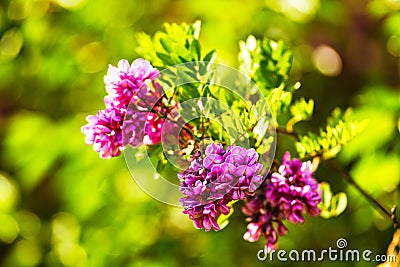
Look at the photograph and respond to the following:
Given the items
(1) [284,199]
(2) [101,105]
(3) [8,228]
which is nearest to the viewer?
(1) [284,199]

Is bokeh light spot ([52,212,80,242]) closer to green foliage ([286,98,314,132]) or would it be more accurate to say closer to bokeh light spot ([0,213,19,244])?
bokeh light spot ([0,213,19,244])

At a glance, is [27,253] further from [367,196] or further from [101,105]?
[367,196]

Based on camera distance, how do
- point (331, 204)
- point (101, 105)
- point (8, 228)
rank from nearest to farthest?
point (331, 204), point (101, 105), point (8, 228)

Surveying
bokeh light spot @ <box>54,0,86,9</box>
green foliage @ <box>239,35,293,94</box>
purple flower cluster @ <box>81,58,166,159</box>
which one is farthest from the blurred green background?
purple flower cluster @ <box>81,58,166,159</box>

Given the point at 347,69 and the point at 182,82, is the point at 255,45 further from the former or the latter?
the point at 347,69

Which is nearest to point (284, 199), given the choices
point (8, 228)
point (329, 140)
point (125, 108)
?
point (329, 140)

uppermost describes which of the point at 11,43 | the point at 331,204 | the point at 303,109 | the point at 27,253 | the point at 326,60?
the point at 11,43

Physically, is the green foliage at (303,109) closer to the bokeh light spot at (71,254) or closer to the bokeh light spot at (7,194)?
the bokeh light spot at (71,254)
